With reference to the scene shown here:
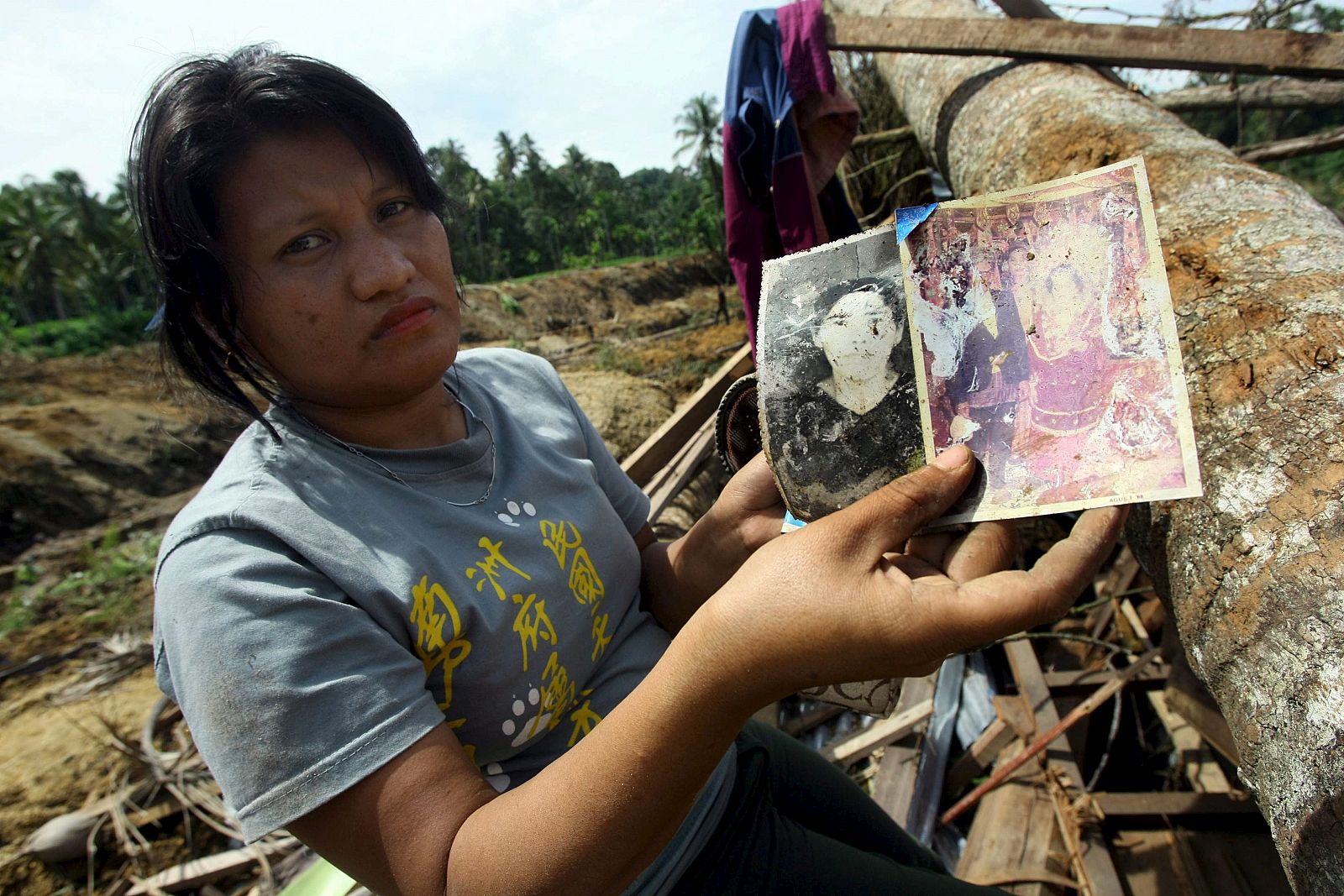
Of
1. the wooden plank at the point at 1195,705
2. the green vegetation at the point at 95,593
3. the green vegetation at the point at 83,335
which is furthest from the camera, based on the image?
the green vegetation at the point at 83,335

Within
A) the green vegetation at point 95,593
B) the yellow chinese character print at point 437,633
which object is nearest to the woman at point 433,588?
the yellow chinese character print at point 437,633

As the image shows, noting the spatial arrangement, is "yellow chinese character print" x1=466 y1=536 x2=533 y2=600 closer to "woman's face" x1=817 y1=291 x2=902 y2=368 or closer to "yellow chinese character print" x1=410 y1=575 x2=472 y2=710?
"yellow chinese character print" x1=410 y1=575 x2=472 y2=710

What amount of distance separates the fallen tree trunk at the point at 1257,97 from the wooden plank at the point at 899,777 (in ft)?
8.60

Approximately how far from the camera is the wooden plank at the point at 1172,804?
1.93m

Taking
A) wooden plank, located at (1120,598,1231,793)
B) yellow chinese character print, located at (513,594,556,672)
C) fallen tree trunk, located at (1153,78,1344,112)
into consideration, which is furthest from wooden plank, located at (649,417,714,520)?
fallen tree trunk, located at (1153,78,1344,112)

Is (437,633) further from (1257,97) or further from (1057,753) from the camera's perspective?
(1257,97)

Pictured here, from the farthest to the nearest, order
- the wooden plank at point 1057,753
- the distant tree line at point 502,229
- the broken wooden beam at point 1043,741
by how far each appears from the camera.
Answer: the distant tree line at point 502,229 < the broken wooden beam at point 1043,741 < the wooden plank at point 1057,753

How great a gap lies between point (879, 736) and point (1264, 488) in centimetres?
168

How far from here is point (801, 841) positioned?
1.21 meters

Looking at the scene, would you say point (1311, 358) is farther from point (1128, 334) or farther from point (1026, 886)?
point (1026, 886)

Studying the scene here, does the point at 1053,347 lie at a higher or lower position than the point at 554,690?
higher

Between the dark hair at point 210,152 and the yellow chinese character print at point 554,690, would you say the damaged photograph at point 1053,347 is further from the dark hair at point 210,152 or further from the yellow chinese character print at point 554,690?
the dark hair at point 210,152

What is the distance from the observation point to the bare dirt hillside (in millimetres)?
3379

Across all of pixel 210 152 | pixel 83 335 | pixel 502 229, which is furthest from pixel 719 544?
pixel 502 229
